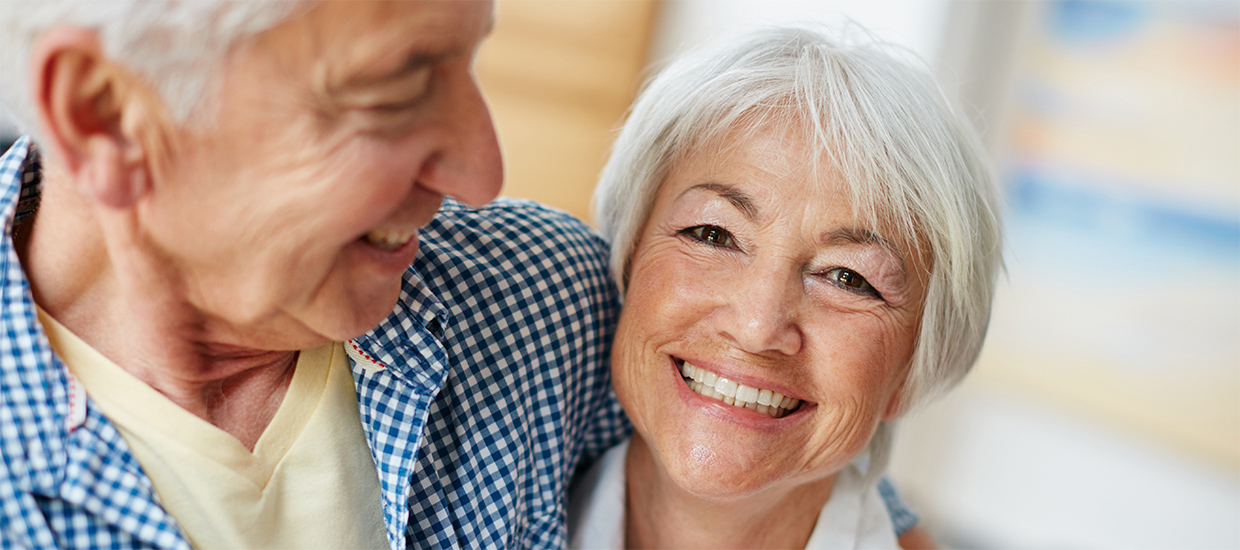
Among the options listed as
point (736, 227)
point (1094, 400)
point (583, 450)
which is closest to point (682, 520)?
point (583, 450)

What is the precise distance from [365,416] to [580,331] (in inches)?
16.9

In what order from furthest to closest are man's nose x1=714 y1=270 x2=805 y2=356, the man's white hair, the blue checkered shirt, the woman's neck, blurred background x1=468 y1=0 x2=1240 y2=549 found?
blurred background x1=468 y1=0 x2=1240 y2=549, the woman's neck, man's nose x1=714 y1=270 x2=805 y2=356, the blue checkered shirt, the man's white hair

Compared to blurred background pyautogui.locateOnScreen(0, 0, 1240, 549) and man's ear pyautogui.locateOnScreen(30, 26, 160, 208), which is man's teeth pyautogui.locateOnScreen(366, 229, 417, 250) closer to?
man's ear pyautogui.locateOnScreen(30, 26, 160, 208)

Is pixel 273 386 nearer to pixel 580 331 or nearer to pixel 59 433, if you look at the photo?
pixel 59 433

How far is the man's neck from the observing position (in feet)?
3.58

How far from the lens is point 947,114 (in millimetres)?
1503

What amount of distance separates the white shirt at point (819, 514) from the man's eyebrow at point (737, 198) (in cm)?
58

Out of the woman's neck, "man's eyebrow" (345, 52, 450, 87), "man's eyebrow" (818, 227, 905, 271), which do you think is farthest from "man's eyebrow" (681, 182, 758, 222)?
"man's eyebrow" (345, 52, 450, 87)

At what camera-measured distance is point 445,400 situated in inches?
55.7

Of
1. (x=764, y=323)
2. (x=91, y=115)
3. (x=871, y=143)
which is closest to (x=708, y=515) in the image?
(x=764, y=323)

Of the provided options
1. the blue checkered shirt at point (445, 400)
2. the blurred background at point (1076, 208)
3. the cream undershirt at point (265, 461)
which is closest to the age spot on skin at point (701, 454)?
the blue checkered shirt at point (445, 400)

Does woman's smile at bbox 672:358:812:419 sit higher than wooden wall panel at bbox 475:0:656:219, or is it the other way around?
wooden wall panel at bbox 475:0:656:219

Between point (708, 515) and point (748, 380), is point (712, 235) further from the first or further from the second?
point (708, 515)

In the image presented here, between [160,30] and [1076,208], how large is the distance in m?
3.74
